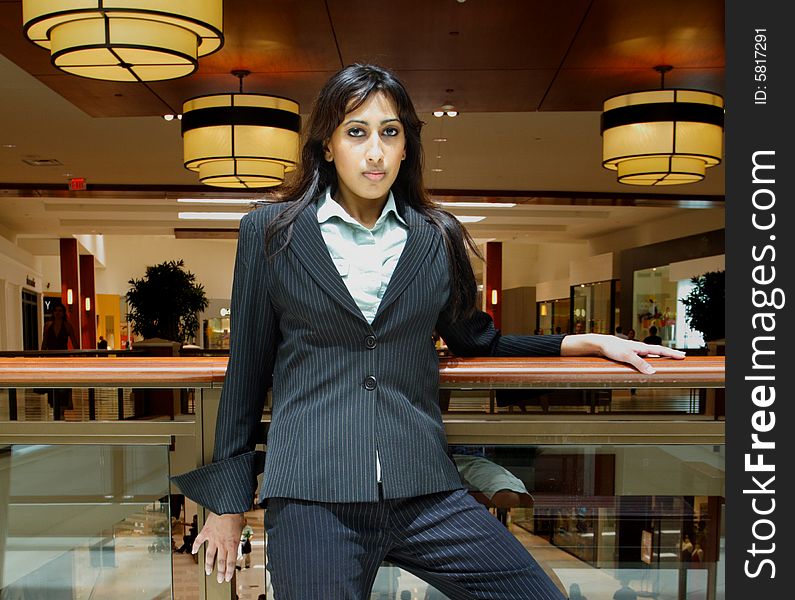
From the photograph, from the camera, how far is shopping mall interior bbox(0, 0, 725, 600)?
6.12 feet

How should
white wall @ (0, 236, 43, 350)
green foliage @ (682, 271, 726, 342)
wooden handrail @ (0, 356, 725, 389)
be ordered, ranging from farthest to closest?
white wall @ (0, 236, 43, 350)
green foliage @ (682, 271, 726, 342)
wooden handrail @ (0, 356, 725, 389)

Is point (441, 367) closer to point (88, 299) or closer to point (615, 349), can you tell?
point (615, 349)

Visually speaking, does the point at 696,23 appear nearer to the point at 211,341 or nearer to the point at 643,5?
the point at 643,5

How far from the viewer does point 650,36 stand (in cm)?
514

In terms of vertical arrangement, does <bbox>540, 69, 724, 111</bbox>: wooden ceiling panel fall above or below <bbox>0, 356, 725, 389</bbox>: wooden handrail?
above

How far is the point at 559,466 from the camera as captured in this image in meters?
1.91

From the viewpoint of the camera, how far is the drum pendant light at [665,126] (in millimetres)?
5809

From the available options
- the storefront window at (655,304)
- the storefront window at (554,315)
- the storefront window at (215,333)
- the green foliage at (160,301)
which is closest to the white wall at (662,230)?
the storefront window at (655,304)

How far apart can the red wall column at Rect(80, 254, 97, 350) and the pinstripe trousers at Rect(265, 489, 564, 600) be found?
2129cm

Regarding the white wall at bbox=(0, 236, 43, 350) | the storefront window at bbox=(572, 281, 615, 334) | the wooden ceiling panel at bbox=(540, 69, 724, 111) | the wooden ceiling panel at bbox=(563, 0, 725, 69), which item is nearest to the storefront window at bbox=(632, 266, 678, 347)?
the storefront window at bbox=(572, 281, 615, 334)

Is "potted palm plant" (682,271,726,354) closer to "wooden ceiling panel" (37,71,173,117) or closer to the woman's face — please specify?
"wooden ceiling panel" (37,71,173,117)

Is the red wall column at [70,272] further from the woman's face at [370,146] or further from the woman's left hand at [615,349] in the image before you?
the woman's face at [370,146]
